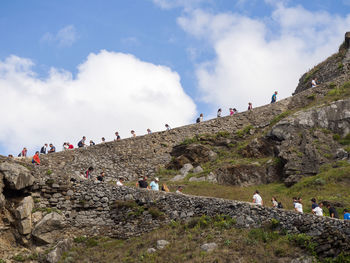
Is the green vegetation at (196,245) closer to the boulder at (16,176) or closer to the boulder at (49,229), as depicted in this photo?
the boulder at (49,229)

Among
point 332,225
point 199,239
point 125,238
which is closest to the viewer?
point 332,225

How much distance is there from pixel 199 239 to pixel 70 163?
62.2ft

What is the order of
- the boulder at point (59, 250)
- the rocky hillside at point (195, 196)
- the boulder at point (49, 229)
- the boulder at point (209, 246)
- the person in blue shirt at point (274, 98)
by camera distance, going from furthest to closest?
the person in blue shirt at point (274, 98)
the boulder at point (49, 229)
the boulder at point (59, 250)
the rocky hillside at point (195, 196)
the boulder at point (209, 246)

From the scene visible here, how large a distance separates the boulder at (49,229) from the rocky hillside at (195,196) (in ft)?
0.17

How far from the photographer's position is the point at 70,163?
109ft

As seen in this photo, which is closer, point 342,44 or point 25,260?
point 25,260

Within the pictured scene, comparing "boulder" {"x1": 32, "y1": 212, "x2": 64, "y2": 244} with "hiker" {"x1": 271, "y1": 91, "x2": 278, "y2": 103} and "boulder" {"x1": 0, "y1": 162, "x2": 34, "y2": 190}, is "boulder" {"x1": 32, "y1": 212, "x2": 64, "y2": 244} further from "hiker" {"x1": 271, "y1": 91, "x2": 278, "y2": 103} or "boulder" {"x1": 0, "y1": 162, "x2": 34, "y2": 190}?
"hiker" {"x1": 271, "y1": 91, "x2": 278, "y2": 103}

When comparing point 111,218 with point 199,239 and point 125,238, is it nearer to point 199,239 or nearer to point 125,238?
point 125,238

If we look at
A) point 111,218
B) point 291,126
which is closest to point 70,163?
point 111,218

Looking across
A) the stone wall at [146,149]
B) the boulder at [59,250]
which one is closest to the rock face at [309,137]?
the stone wall at [146,149]

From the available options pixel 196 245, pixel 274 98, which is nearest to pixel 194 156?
pixel 274 98

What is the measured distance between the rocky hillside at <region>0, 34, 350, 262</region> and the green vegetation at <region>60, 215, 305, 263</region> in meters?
0.05

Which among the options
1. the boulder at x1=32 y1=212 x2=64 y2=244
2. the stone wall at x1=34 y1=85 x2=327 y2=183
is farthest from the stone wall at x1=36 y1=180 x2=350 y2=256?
the stone wall at x1=34 y1=85 x2=327 y2=183

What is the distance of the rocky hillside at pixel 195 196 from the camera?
1627 cm
